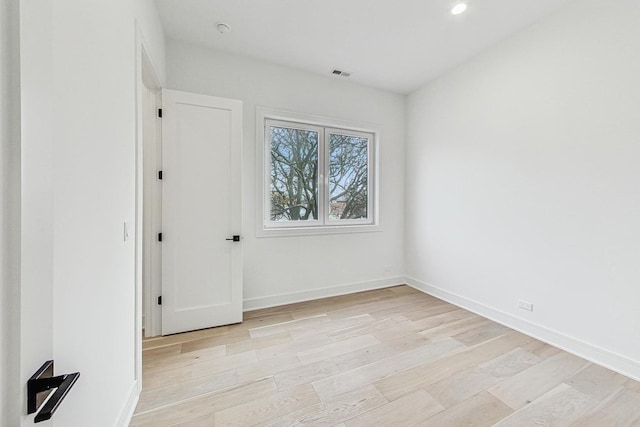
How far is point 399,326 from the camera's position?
2.66 m

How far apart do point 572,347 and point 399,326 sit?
4.59ft

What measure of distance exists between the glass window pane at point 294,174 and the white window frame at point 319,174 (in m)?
0.06

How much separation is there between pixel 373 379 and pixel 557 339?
69.3 inches

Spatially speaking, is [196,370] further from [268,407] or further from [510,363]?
[510,363]

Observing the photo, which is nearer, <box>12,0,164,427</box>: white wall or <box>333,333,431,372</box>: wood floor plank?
<box>12,0,164,427</box>: white wall

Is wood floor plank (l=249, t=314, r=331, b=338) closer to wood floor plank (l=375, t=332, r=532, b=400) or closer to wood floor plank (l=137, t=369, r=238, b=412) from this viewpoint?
wood floor plank (l=137, t=369, r=238, b=412)

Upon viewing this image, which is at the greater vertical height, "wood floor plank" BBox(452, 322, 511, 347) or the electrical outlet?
the electrical outlet

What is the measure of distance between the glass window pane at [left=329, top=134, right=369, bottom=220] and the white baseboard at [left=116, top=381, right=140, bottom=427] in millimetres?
2569

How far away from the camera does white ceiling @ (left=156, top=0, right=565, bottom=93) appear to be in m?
2.21

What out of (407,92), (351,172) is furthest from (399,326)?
(407,92)

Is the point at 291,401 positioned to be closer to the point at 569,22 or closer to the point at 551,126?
the point at 551,126

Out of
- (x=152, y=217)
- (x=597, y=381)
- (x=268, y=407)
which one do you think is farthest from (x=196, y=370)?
(x=597, y=381)

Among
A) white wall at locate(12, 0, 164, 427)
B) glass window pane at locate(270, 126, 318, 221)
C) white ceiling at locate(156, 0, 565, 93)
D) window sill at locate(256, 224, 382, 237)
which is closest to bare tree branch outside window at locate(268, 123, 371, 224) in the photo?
glass window pane at locate(270, 126, 318, 221)

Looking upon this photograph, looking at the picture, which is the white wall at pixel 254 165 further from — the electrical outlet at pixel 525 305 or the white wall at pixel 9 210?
the white wall at pixel 9 210
